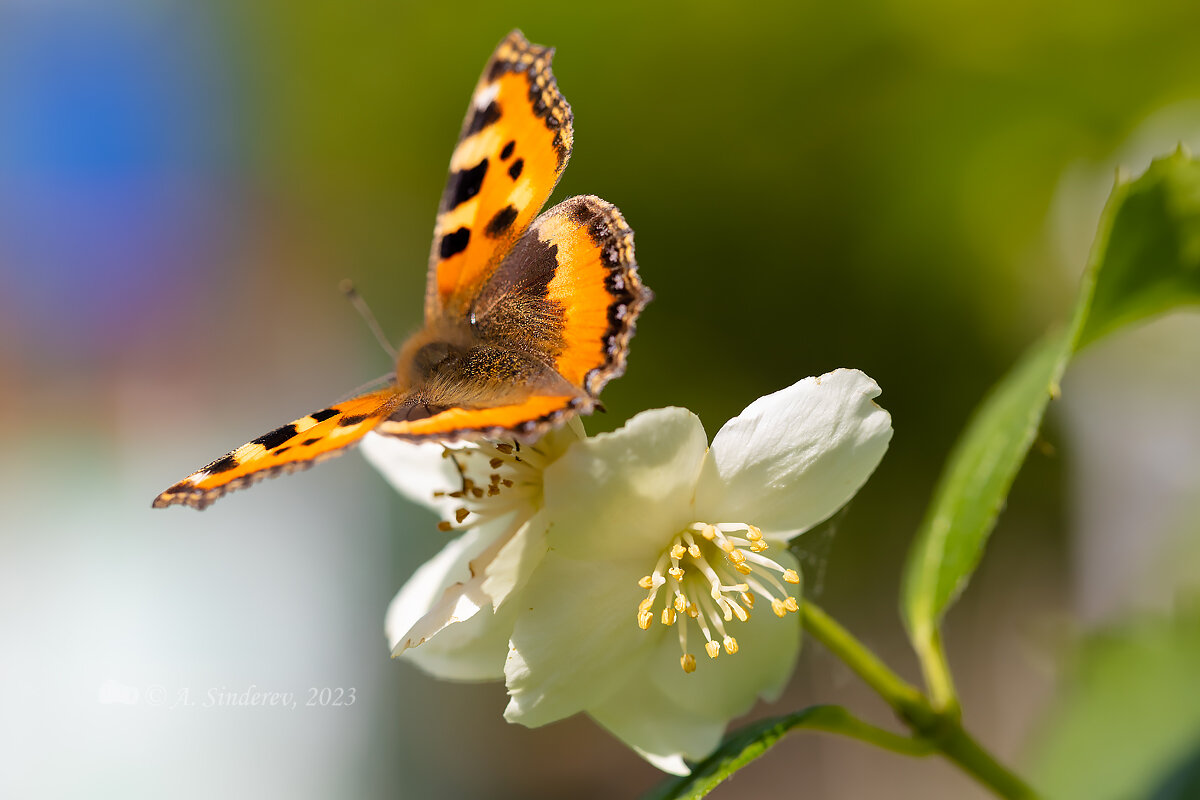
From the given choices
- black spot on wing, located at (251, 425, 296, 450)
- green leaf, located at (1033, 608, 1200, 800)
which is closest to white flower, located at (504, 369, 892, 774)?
black spot on wing, located at (251, 425, 296, 450)

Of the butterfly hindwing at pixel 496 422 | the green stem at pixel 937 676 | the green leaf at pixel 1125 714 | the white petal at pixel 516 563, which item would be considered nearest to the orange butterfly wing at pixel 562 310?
the butterfly hindwing at pixel 496 422

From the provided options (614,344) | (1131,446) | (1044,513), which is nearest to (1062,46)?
(1131,446)

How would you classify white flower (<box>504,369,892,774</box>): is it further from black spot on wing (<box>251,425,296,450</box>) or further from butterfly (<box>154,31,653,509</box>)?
black spot on wing (<box>251,425,296,450</box>)

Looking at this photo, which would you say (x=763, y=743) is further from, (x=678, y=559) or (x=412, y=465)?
(x=412, y=465)

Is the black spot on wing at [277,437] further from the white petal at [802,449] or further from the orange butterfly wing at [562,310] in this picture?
the white petal at [802,449]

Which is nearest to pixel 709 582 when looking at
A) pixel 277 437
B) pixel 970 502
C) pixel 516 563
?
pixel 516 563

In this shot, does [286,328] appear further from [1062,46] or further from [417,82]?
[1062,46]

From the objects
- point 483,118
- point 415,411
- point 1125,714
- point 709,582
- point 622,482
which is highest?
point 483,118
